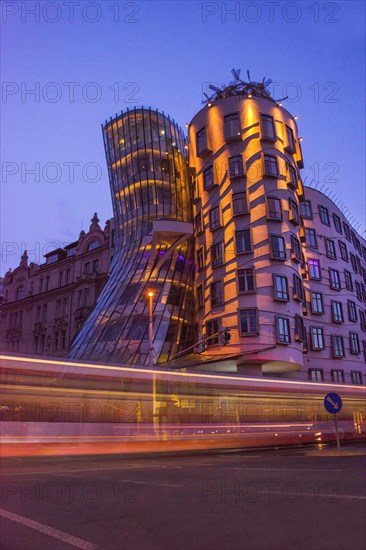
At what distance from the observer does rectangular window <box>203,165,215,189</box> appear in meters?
44.6

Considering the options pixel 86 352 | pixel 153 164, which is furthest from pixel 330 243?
pixel 86 352

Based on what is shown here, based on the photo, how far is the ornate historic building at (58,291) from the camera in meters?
60.3

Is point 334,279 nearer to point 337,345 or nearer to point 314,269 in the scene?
point 314,269

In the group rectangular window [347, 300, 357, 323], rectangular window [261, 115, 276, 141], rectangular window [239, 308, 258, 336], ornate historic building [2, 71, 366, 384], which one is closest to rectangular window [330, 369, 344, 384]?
ornate historic building [2, 71, 366, 384]

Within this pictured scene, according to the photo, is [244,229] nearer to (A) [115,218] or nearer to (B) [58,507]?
(A) [115,218]

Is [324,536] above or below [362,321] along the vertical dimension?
below

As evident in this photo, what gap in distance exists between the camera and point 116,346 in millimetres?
39875

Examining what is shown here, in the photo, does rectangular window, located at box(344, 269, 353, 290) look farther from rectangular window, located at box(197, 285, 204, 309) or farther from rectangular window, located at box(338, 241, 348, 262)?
rectangular window, located at box(197, 285, 204, 309)

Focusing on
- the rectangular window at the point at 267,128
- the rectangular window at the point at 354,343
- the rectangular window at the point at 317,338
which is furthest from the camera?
the rectangular window at the point at 354,343

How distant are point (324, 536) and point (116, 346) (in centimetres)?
3626

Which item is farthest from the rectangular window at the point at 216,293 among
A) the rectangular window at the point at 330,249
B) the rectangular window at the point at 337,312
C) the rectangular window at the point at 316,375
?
the rectangular window at the point at 330,249

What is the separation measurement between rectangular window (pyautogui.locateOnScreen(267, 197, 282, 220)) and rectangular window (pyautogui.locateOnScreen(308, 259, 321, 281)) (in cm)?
972

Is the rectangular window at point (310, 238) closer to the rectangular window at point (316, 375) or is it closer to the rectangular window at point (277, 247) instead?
the rectangular window at point (277, 247)

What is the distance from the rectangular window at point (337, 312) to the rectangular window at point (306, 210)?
9646mm
